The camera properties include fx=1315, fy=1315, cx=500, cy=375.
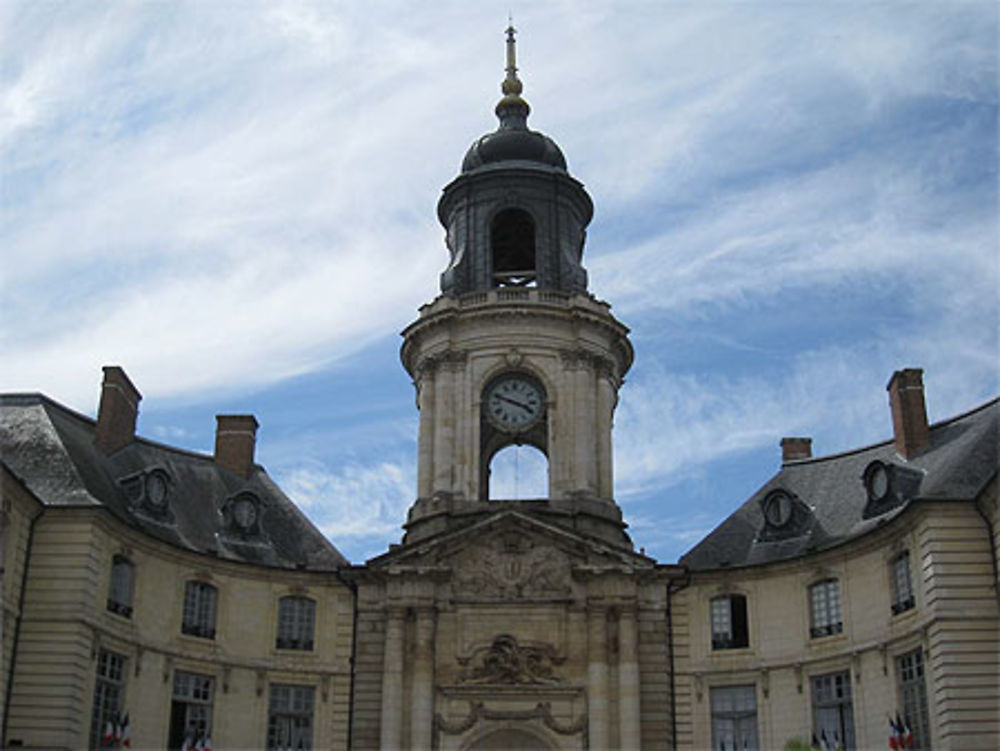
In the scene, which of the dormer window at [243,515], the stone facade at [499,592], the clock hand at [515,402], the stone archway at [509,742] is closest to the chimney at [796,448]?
the stone facade at [499,592]

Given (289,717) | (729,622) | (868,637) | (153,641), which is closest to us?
(868,637)

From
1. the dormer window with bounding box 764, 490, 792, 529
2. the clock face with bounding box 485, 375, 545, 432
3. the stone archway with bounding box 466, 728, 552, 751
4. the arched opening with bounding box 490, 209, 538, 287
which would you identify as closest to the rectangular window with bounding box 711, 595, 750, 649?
the dormer window with bounding box 764, 490, 792, 529

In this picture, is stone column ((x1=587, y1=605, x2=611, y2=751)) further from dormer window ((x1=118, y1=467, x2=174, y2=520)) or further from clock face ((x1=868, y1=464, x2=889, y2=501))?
dormer window ((x1=118, y1=467, x2=174, y2=520))

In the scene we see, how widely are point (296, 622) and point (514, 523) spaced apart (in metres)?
6.08

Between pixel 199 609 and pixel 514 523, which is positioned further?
pixel 514 523

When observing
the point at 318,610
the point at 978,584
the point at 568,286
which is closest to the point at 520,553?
the point at 318,610

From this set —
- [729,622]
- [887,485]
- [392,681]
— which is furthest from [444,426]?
[887,485]

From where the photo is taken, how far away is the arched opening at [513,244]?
39.8 meters

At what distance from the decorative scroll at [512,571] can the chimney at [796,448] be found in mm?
8188

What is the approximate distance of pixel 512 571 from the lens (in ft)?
110

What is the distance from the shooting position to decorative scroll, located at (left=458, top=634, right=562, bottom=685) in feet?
107

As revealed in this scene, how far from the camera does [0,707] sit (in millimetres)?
26703

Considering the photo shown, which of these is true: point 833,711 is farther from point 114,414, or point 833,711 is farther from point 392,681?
point 114,414

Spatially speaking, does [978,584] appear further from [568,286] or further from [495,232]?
[495,232]
